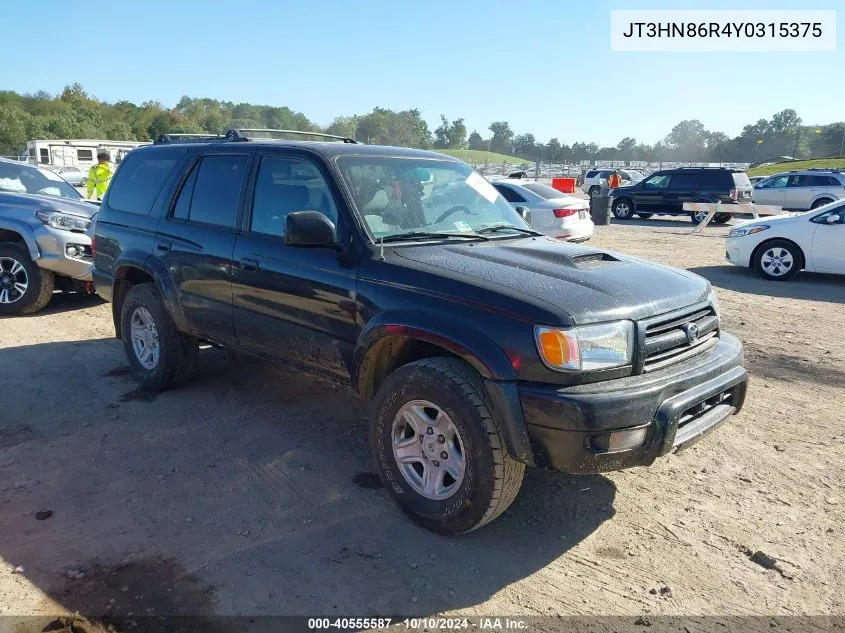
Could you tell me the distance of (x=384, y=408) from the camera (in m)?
3.46

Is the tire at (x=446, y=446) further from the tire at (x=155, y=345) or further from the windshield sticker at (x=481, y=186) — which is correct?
the tire at (x=155, y=345)

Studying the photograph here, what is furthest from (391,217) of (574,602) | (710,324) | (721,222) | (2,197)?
(721,222)

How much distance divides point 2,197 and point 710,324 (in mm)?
7912

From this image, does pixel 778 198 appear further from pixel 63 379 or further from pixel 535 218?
pixel 63 379

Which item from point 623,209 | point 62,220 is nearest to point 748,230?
point 62,220

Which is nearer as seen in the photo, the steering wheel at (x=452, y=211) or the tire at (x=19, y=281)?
the steering wheel at (x=452, y=211)

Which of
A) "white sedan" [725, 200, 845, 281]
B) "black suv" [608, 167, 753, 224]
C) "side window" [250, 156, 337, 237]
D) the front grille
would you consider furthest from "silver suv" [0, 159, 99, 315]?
"black suv" [608, 167, 753, 224]

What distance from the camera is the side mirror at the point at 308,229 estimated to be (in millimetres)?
3545

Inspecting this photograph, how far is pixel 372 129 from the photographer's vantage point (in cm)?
5550

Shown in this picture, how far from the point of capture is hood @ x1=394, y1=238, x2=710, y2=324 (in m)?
3.06

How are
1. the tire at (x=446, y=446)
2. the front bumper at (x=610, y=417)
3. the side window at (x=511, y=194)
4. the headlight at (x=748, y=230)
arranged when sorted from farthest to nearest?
the side window at (x=511, y=194) → the headlight at (x=748, y=230) → the tire at (x=446, y=446) → the front bumper at (x=610, y=417)

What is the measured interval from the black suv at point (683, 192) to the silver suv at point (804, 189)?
73.4 inches

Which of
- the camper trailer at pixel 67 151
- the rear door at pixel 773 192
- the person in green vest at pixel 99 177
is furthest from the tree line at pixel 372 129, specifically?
the person in green vest at pixel 99 177

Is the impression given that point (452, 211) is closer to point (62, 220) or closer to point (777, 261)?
point (62, 220)
